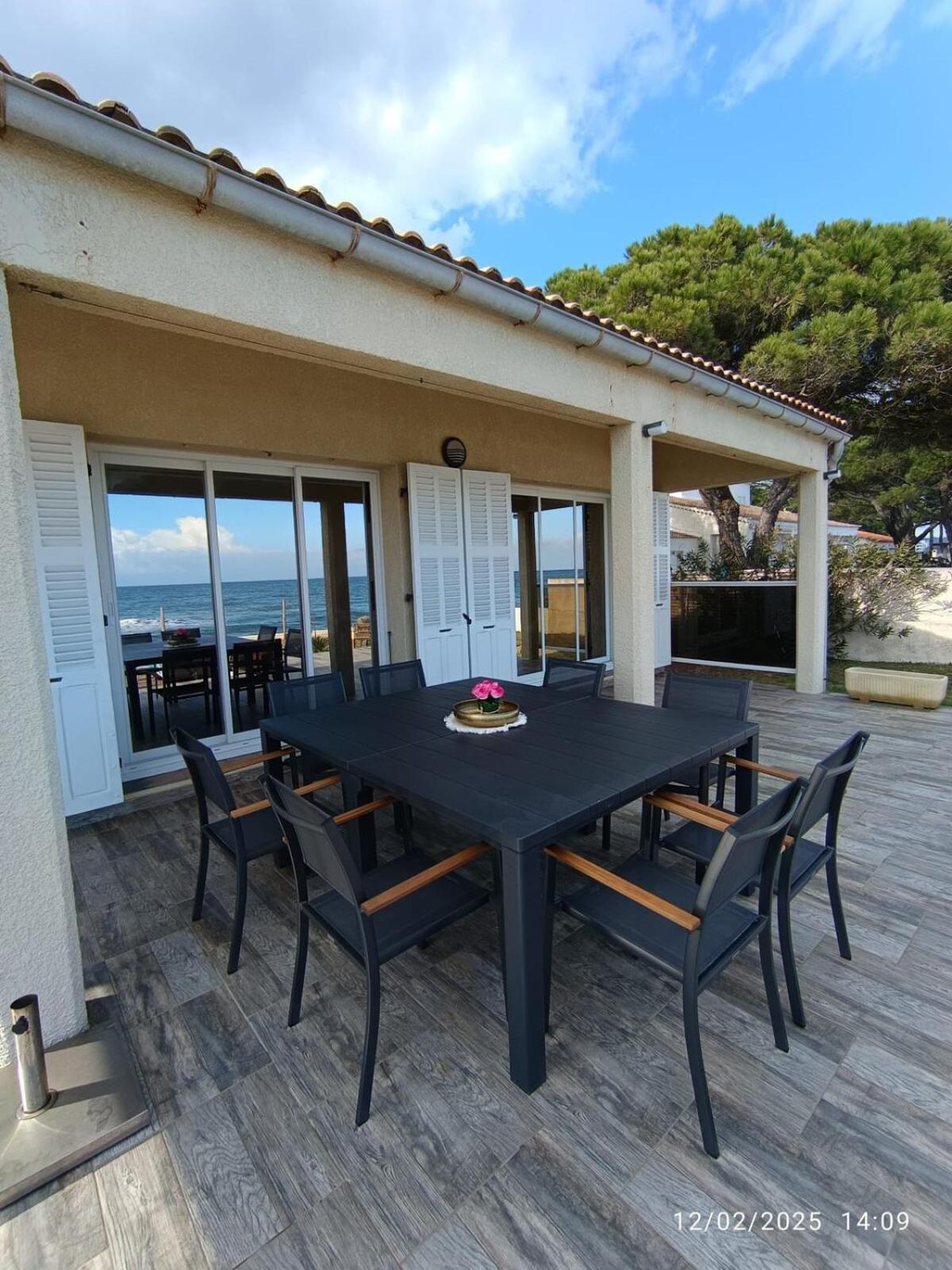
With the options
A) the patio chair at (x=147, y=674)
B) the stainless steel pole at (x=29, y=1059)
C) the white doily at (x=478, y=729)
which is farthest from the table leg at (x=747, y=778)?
the patio chair at (x=147, y=674)

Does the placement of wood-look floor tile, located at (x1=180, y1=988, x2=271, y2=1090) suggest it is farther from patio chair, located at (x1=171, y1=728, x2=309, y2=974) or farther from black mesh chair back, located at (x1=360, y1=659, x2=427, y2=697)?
black mesh chair back, located at (x1=360, y1=659, x2=427, y2=697)

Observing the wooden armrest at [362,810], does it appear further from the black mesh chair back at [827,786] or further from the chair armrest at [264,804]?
the black mesh chair back at [827,786]

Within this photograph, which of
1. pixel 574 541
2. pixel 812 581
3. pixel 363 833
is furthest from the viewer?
pixel 574 541

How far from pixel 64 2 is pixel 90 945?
19.0 ft

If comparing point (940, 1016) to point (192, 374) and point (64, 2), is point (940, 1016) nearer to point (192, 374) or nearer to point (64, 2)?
point (192, 374)

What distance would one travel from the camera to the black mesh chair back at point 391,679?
385cm

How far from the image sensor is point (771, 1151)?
1497 millimetres

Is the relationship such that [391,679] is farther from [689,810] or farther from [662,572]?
[662,572]

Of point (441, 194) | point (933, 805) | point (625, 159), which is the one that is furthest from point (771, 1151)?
point (625, 159)

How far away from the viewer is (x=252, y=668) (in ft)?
16.5

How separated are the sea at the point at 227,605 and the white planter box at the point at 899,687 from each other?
19.5 ft

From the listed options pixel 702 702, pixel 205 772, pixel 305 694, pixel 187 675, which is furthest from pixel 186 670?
pixel 702 702

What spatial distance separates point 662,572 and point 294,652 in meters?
5.51

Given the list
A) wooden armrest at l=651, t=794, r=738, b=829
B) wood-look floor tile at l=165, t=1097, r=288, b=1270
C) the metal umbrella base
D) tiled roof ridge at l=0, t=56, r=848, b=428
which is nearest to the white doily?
wooden armrest at l=651, t=794, r=738, b=829
